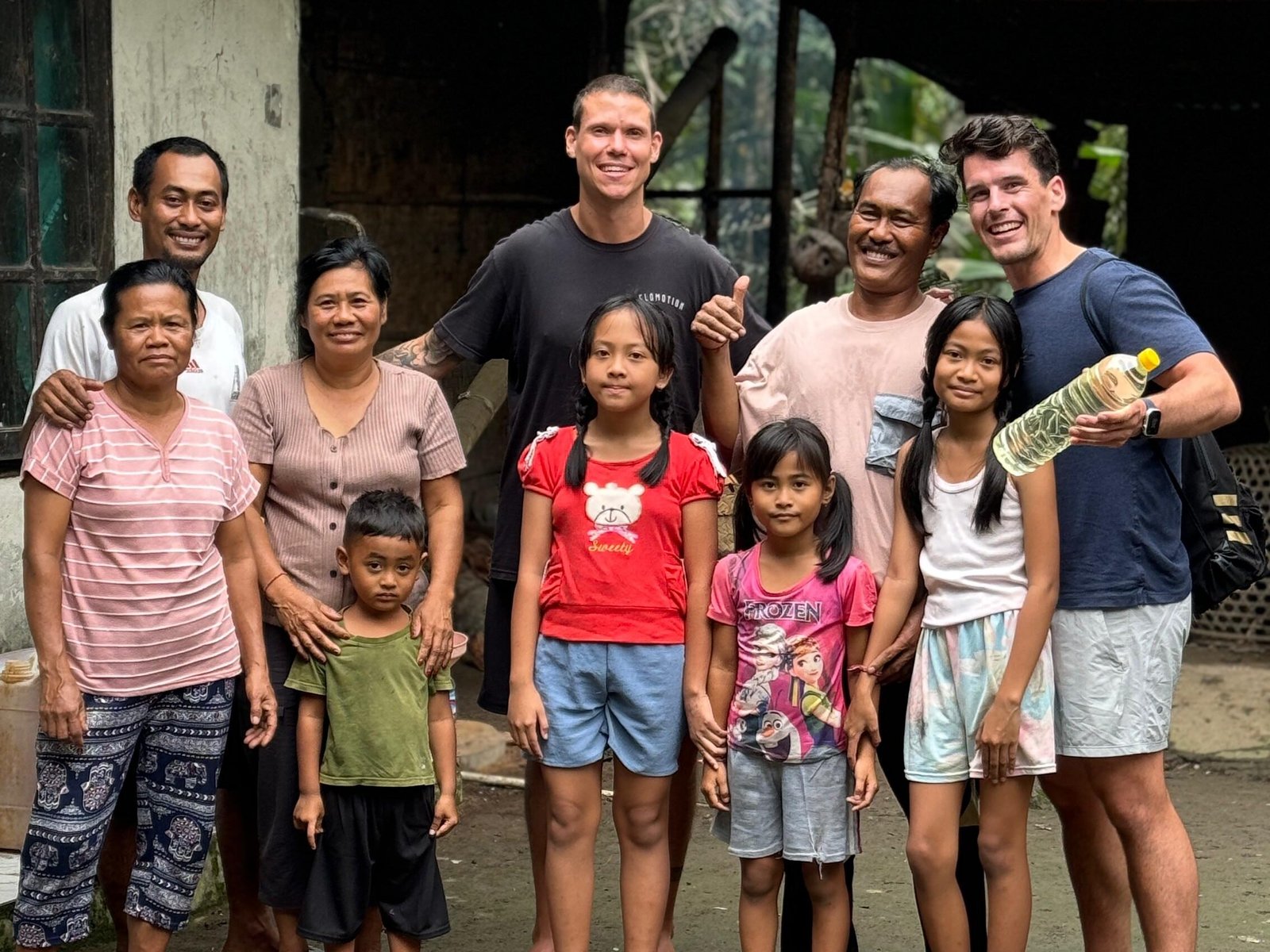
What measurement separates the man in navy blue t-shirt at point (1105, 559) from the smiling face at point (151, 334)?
172 centimetres

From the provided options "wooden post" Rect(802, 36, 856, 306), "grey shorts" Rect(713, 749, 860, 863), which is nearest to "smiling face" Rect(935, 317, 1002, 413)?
"grey shorts" Rect(713, 749, 860, 863)

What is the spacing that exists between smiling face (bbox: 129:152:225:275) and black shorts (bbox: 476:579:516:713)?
3.53 ft

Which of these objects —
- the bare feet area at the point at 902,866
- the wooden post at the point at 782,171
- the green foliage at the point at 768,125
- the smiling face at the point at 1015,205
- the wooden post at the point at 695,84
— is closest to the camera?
the smiling face at the point at 1015,205

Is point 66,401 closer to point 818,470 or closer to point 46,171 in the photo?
point 818,470

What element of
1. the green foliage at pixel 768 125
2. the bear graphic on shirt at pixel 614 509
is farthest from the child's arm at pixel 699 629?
the green foliage at pixel 768 125

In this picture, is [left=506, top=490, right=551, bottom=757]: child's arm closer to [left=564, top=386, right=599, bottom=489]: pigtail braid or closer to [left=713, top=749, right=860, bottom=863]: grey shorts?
[left=564, top=386, right=599, bottom=489]: pigtail braid

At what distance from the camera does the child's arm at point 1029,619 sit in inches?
133

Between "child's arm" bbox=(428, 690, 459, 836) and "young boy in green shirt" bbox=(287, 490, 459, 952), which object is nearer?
"young boy in green shirt" bbox=(287, 490, 459, 952)

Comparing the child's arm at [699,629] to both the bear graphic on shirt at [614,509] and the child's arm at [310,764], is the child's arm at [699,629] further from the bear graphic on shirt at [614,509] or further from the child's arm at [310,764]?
the child's arm at [310,764]

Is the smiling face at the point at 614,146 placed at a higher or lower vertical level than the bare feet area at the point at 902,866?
higher

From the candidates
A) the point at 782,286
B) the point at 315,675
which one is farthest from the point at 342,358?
the point at 782,286

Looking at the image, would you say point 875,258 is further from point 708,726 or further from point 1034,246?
point 708,726

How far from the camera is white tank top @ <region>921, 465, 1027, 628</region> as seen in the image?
3.46 m

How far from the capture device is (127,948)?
3.73 m
